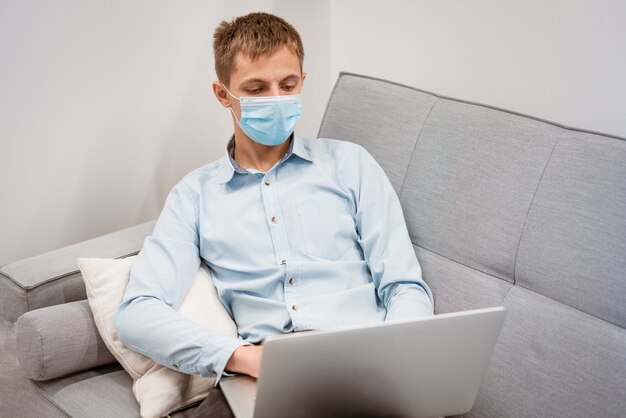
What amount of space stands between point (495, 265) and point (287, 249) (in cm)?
→ 45

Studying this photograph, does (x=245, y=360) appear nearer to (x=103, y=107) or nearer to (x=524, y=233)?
(x=524, y=233)

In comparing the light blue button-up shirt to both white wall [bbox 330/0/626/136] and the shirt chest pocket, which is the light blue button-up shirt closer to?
the shirt chest pocket

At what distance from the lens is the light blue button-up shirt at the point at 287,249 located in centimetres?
153

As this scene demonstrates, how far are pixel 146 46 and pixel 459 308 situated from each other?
1233 millimetres

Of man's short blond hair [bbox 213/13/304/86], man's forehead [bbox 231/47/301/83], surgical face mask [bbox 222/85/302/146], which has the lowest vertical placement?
surgical face mask [bbox 222/85/302/146]

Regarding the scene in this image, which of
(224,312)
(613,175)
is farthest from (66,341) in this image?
(613,175)

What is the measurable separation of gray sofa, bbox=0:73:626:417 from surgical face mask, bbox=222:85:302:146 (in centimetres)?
30

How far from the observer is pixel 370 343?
1037mm

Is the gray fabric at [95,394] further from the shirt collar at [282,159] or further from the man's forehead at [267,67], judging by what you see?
the man's forehead at [267,67]

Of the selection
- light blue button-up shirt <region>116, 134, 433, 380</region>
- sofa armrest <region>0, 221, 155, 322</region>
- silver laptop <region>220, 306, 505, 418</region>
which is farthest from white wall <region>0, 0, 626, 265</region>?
silver laptop <region>220, 306, 505, 418</region>

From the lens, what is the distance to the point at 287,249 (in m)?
1.59

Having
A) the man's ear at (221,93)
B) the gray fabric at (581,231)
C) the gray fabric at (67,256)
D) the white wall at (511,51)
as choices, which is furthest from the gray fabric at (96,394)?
the white wall at (511,51)

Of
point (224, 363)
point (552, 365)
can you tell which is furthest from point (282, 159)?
point (552, 365)

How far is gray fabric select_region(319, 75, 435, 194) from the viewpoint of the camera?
5.70ft
